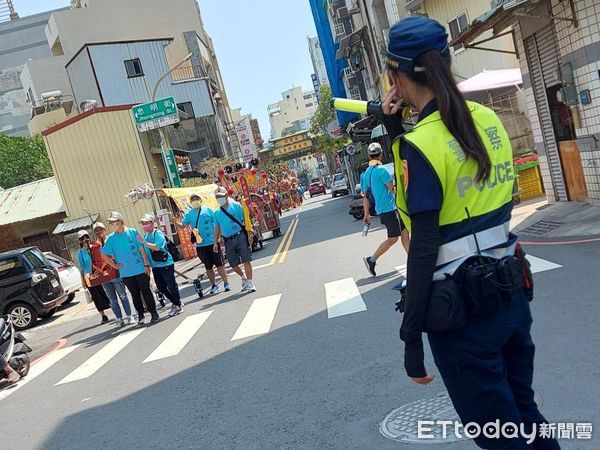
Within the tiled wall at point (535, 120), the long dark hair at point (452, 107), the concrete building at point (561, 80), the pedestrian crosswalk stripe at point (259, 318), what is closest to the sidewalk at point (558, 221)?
the concrete building at point (561, 80)

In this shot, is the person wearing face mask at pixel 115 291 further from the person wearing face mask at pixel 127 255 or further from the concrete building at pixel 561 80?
the concrete building at pixel 561 80

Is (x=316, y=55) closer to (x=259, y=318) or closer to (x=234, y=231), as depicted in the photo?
(x=234, y=231)

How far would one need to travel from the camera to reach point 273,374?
590 centimetres

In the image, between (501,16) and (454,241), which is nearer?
(454,241)

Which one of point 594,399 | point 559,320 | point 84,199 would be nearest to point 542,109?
point 559,320

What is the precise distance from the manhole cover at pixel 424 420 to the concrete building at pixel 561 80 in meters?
7.88

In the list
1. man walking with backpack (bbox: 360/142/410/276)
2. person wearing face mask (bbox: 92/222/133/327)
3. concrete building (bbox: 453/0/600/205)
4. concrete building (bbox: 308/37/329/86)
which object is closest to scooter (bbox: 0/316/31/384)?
person wearing face mask (bbox: 92/222/133/327)

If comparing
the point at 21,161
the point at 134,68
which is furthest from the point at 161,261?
the point at 21,161

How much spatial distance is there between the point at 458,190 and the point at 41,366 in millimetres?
8773

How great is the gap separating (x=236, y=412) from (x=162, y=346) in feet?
11.7

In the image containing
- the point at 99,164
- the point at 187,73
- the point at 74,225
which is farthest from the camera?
the point at 187,73

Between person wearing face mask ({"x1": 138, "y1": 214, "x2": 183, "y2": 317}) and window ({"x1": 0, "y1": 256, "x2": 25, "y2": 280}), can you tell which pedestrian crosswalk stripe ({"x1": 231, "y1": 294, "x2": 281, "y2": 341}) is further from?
window ({"x1": 0, "y1": 256, "x2": 25, "y2": 280})

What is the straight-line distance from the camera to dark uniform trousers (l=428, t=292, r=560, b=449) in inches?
87.8

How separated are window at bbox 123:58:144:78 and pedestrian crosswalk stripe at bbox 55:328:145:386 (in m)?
31.7
